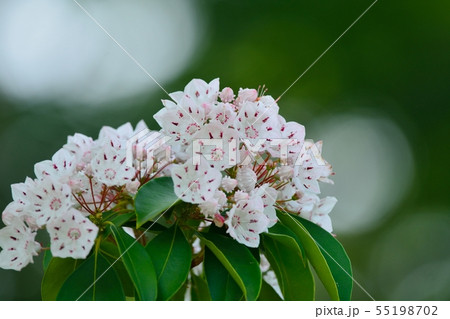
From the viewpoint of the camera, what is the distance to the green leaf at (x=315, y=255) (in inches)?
60.9

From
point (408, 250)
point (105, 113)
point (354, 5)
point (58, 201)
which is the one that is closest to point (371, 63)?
point (354, 5)

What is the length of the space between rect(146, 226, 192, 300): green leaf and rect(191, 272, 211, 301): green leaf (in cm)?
41

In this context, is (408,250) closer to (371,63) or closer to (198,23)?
(371,63)

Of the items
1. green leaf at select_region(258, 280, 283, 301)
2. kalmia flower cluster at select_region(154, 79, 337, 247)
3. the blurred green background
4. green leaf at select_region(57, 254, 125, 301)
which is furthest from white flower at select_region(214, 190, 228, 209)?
the blurred green background

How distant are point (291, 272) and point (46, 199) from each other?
2.26 feet

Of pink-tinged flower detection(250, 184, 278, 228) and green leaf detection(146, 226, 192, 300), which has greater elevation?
pink-tinged flower detection(250, 184, 278, 228)

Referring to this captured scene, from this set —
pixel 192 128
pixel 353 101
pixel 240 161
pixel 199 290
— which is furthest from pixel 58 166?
pixel 353 101

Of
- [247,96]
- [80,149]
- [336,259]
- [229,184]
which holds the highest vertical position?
[247,96]

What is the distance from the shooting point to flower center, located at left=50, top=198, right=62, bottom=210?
145 cm

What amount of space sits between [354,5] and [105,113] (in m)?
2.70

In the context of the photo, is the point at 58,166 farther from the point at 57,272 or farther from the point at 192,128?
the point at 192,128

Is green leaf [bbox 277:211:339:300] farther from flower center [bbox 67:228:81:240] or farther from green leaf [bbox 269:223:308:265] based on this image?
flower center [bbox 67:228:81:240]

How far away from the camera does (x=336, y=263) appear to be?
1.64 metres

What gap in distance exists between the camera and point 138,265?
55.9 inches
